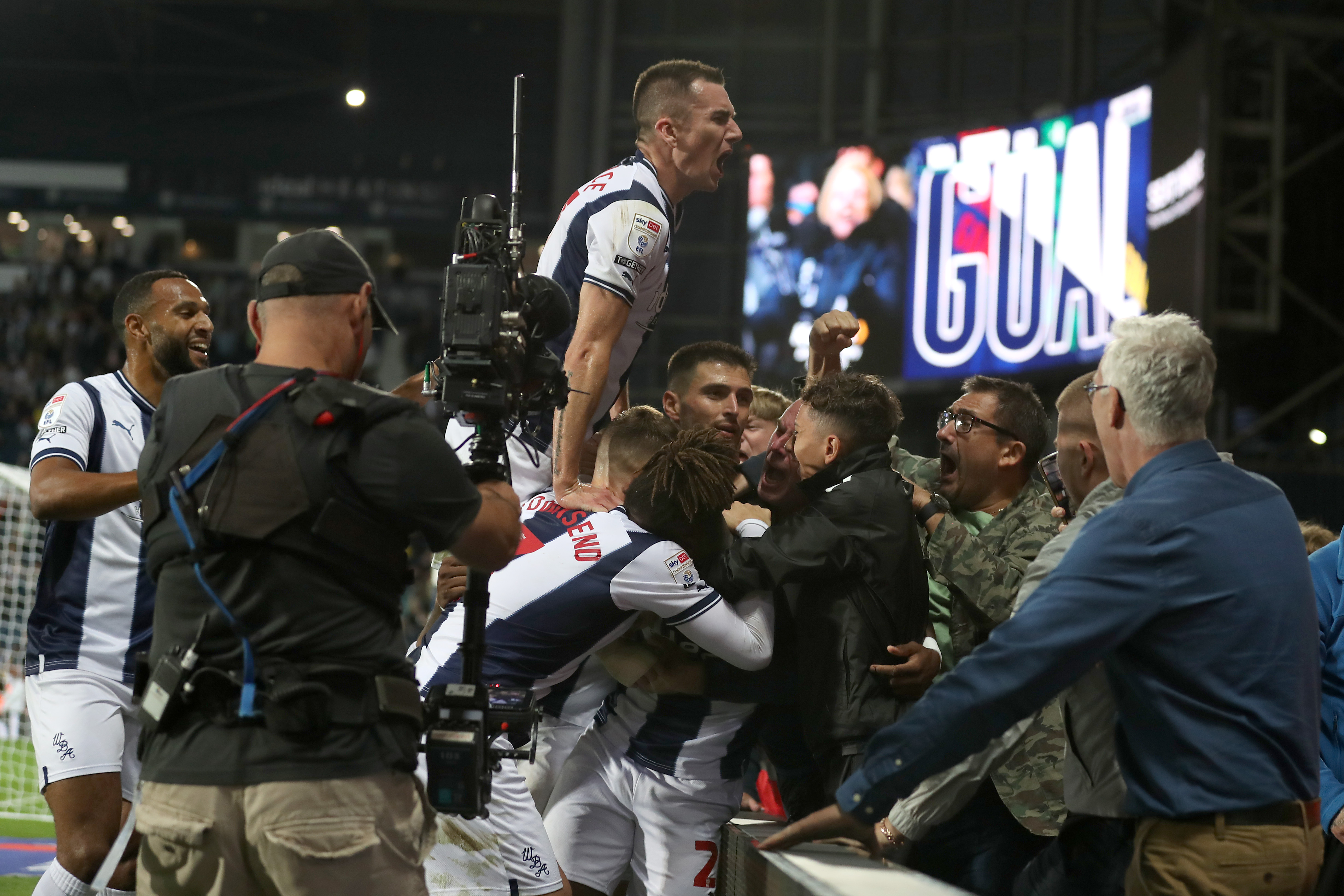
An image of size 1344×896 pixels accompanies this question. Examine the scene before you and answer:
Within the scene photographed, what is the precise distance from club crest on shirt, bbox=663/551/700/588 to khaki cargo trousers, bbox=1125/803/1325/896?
4.56 feet

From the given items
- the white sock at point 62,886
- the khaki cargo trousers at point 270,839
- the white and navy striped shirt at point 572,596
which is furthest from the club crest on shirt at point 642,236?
the white sock at point 62,886

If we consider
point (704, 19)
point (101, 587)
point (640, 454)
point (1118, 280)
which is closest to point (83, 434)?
point (101, 587)

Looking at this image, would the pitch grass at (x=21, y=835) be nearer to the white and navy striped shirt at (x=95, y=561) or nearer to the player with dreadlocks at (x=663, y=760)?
the white and navy striped shirt at (x=95, y=561)

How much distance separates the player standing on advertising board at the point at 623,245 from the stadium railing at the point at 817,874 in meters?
1.04

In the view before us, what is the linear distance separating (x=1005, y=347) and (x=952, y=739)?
11.8 m

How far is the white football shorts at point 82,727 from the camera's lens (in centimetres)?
386

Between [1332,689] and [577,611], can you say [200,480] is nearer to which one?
[577,611]

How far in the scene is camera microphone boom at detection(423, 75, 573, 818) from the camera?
105 inches

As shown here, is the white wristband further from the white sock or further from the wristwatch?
the white sock

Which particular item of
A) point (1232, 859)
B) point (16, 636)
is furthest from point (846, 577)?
point (16, 636)

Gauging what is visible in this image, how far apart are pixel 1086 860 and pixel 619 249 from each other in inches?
83.0

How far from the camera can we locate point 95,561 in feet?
13.7

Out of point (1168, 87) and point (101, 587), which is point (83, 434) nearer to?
point (101, 587)

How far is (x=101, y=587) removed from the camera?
13.6 feet
